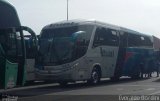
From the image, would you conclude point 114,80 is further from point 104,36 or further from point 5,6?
point 5,6

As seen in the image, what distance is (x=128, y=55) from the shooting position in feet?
91.9

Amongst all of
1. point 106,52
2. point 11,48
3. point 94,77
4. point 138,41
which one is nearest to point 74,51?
point 94,77

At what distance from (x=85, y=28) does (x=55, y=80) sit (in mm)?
3201

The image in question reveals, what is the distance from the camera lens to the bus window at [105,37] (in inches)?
924

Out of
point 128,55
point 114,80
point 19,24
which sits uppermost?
point 19,24

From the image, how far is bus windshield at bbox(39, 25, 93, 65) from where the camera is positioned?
21391mm

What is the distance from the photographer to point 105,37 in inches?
961

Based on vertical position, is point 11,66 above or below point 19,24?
below

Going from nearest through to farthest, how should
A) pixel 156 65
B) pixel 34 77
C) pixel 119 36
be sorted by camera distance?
pixel 34 77
pixel 119 36
pixel 156 65

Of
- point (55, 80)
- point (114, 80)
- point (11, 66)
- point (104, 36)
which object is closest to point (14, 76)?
point (11, 66)

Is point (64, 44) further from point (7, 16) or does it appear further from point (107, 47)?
point (7, 16)

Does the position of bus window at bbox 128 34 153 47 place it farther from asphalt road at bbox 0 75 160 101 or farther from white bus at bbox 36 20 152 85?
asphalt road at bbox 0 75 160 101

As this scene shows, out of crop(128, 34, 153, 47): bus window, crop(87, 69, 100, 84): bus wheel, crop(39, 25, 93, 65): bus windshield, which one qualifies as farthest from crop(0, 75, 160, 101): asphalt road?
crop(128, 34, 153, 47): bus window

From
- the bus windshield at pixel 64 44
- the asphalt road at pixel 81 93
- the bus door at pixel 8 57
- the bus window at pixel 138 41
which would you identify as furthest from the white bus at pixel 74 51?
the bus door at pixel 8 57
